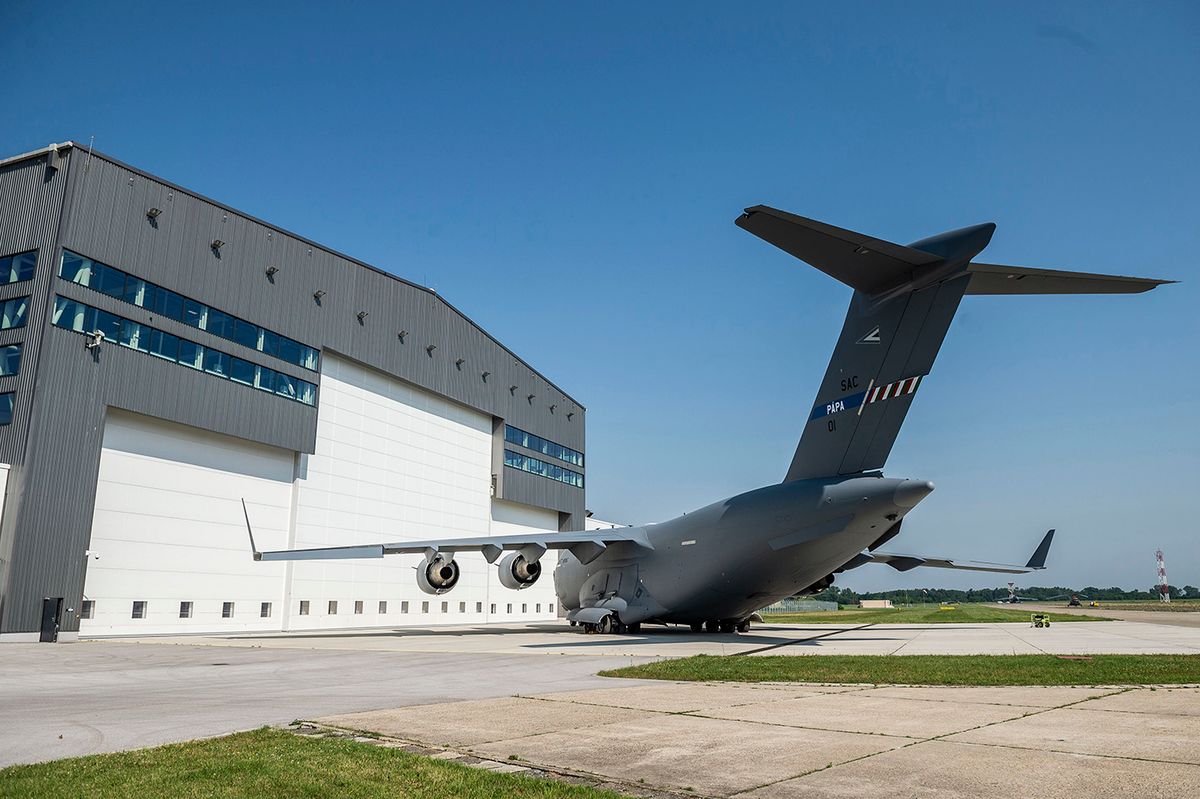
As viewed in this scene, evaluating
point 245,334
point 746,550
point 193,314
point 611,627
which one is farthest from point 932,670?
point 245,334

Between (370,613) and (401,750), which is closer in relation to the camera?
A: (401,750)

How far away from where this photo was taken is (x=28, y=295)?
24.1 m

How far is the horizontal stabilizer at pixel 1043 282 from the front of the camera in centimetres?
1441

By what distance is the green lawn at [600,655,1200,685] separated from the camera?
10.0 meters

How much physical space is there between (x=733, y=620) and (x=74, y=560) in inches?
786

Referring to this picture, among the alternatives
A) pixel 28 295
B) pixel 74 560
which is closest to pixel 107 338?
pixel 28 295

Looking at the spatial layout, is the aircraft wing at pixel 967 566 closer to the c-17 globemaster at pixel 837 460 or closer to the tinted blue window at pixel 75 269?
the c-17 globemaster at pixel 837 460

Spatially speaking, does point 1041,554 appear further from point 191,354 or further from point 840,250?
point 191,354

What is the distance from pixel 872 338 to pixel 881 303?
0.75 m

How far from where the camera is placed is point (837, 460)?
1753 cm

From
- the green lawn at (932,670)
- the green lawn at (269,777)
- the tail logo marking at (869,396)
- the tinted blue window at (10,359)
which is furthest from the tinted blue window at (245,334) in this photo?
the green lawn at (269,777)

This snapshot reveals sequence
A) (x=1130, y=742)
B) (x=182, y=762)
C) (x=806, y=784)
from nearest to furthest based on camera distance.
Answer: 1. (x=806, y=784)
2. (x=182, y=762)
3. (x=1130, y=742)

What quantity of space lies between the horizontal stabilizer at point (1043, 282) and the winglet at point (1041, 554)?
73.9 ft

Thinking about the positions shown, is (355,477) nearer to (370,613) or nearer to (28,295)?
(370,613)
